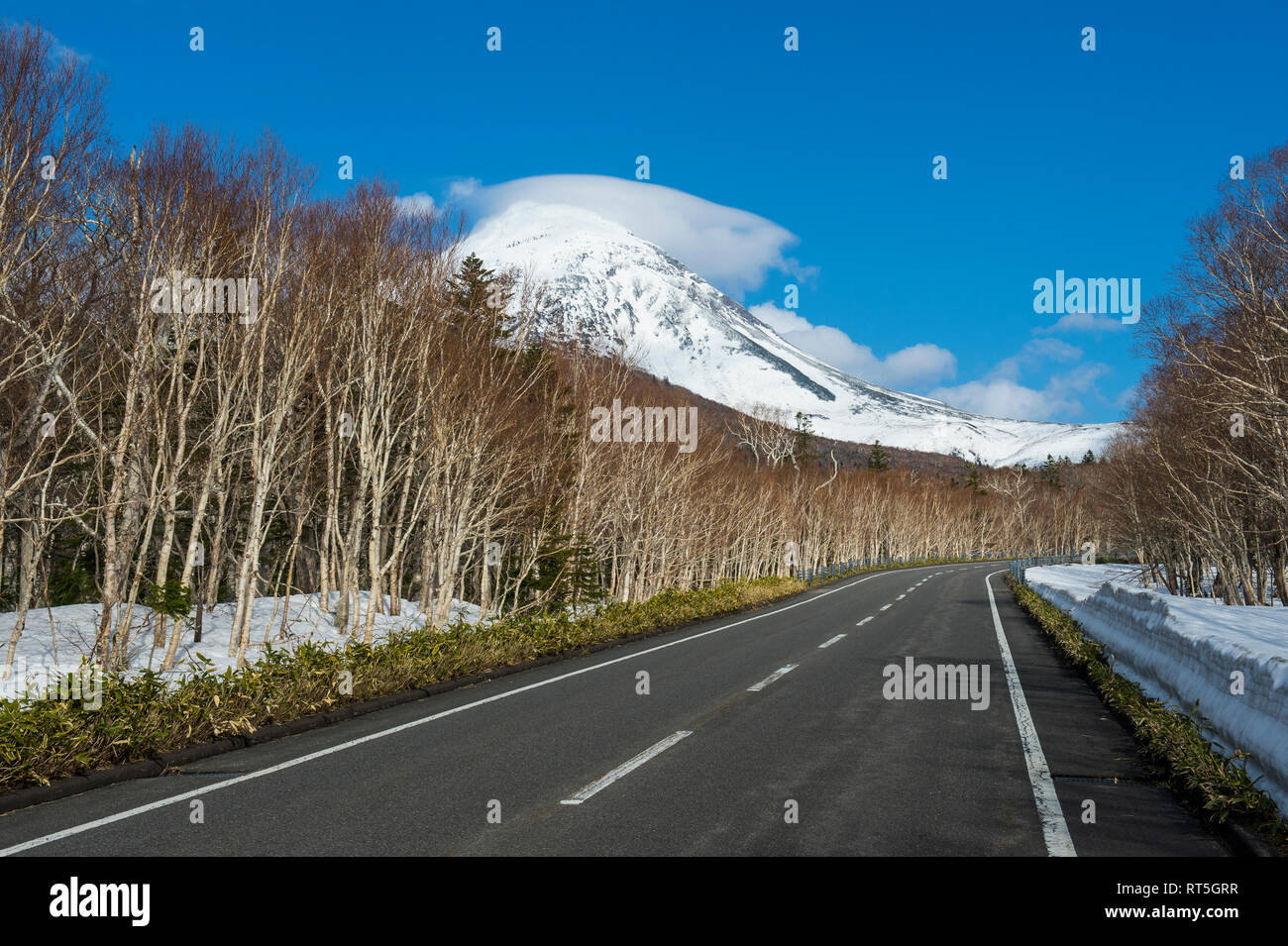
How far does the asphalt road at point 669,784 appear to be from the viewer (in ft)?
16.7

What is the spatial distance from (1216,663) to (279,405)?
12.2 meters

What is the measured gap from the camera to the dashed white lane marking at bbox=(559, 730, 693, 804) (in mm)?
6024

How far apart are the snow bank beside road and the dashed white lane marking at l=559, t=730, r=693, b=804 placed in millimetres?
4508

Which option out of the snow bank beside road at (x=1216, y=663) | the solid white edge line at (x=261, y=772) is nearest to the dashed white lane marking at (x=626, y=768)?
the solid white edge line at (x=261, y=772)

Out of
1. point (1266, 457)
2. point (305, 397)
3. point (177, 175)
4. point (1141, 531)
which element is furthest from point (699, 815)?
point (1141, 531)

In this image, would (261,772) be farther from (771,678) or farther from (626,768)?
(771,678)

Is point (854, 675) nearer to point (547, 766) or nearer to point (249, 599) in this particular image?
point (547, 766)

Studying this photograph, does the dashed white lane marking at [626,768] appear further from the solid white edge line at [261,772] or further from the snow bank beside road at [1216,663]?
the snow bank beside road at [1216,663]

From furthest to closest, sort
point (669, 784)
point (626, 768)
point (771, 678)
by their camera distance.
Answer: point (771, 678)
point (626, 768)
point (669, 784)

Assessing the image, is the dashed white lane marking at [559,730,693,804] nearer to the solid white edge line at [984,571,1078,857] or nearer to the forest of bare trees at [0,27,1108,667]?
the solid white edge line at [984,571,1078,857]

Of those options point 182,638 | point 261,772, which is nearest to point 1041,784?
point 261,772

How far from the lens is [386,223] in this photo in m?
16.3

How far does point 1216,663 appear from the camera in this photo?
7.60m
